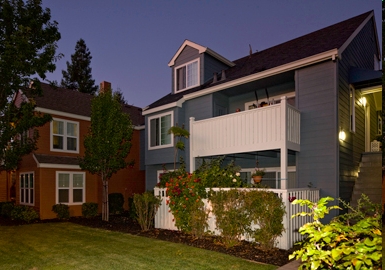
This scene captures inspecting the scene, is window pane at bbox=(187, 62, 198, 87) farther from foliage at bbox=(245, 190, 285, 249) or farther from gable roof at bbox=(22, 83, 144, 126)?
foliage at bbox=(245, 190, 285, 249)

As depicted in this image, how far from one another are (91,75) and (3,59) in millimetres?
28252

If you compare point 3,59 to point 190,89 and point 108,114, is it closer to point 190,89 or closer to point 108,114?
point 108,114

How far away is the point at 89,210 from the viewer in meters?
14.8

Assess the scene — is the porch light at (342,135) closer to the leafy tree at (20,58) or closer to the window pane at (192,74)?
the window pane at (192,74)

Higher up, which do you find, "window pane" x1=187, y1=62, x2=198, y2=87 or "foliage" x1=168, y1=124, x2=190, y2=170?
"window pane" x1=187, y1=62, x2=198, y2=87

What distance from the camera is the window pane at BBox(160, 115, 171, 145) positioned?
14.5 metres

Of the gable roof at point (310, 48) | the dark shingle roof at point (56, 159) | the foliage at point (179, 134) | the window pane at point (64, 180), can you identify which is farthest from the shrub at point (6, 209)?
the gable roof at point (310, 48)

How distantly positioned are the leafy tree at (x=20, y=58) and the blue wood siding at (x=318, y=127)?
10.0 metres

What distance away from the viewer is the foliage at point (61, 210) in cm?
1393

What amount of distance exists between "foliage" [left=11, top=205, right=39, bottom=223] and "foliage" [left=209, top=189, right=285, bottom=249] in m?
8.85

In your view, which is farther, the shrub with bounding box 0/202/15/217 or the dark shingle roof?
the shrub with bounding box 0/202/15/217

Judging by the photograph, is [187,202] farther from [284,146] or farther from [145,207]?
[284,146]

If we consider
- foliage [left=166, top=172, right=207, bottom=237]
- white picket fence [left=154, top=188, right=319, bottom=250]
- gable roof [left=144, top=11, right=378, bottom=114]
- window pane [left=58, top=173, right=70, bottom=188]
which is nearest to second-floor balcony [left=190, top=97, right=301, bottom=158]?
white picket fence [left=154, top=188, right=319, bottom=250]

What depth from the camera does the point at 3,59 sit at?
11773 mm
